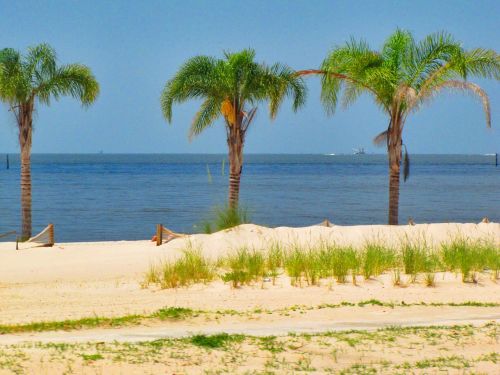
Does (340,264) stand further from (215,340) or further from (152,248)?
(152,248)

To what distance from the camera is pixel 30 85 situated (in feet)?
81.9

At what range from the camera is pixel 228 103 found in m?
24.7

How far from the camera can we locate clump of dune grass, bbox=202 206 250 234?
2153 cm

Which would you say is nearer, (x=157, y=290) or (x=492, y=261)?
(x=157, y=290)

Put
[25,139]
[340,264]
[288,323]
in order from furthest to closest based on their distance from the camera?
[25,139] → [340,264] → [288,323]

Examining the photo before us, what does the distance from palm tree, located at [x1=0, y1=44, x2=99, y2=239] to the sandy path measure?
53.3 feet

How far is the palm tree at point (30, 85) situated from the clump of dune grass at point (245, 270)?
489 inches

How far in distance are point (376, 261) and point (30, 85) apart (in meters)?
14.9

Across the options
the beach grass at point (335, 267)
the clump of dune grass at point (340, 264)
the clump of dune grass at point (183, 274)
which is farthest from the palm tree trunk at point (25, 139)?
the clump of dune grass at point (340, 264)

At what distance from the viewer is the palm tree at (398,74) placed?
72.2 ft

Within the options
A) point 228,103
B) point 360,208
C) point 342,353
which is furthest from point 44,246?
point 360,208

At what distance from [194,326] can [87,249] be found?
1140 cm

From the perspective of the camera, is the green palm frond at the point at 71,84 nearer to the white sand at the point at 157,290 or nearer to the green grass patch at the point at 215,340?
the white sand at the point at 157,290

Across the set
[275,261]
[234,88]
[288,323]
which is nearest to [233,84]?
[234,88]
